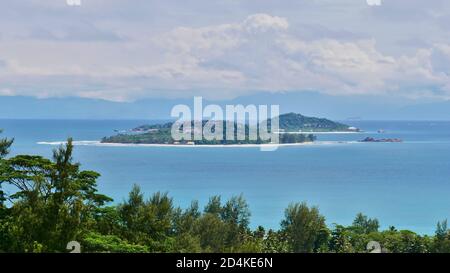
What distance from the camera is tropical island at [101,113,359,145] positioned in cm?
376

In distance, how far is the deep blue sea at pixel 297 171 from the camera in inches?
168

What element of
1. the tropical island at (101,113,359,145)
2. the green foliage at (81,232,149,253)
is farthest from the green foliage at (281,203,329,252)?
the green foliage at (81,232,149,253)

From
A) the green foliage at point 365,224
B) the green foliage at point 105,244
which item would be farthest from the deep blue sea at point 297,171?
the green foliage at point 105,244

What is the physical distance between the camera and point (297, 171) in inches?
175

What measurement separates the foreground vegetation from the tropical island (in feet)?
1.30

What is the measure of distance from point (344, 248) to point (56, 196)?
6.93 feet

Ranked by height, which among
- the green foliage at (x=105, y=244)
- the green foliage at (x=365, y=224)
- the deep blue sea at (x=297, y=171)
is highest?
the deep blue sea at (x=297, y=171)

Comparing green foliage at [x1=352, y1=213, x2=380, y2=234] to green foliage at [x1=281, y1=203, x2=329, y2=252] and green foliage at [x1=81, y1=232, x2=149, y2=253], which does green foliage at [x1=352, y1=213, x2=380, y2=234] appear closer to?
green foliage at [x1=281, y1=203, x2=329, y2=252]

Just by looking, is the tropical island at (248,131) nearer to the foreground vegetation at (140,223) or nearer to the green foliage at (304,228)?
the foreground vegetation at (140,223)

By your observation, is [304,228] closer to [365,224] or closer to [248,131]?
[365,224]

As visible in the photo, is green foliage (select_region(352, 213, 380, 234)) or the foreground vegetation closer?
the foreground vegetation

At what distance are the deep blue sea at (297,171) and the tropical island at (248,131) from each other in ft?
0.23

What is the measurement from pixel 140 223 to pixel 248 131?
165 centimetres
